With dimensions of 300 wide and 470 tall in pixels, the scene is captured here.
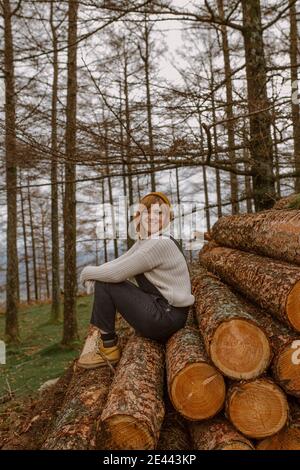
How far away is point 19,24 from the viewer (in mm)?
10367

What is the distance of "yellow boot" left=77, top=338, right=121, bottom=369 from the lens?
369cm

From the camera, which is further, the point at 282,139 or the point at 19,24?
the point at 19,24

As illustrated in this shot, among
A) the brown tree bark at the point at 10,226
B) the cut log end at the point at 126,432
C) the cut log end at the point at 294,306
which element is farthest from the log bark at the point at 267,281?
the brown tree bark at the point at 10,226

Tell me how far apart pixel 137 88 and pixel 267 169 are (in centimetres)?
224

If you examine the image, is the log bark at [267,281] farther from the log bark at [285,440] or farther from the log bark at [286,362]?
the log bark at [285,440]

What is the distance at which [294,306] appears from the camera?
9.37 feet

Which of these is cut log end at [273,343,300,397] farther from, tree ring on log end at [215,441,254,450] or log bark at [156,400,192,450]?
log bark at [156,400,192,450]

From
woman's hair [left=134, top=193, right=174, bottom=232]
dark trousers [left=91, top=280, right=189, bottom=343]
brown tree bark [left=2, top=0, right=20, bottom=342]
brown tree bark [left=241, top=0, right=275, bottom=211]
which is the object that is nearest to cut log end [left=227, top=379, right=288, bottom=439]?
dark trousers [left=91, top=280, right=189, bottom=343]

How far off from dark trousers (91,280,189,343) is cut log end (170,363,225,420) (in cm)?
73

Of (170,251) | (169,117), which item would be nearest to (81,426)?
(170,251)

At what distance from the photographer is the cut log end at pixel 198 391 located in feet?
8.82

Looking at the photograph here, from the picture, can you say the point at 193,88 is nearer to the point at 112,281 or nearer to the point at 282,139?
the point at 282,139

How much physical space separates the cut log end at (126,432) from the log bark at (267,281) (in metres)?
1.34
